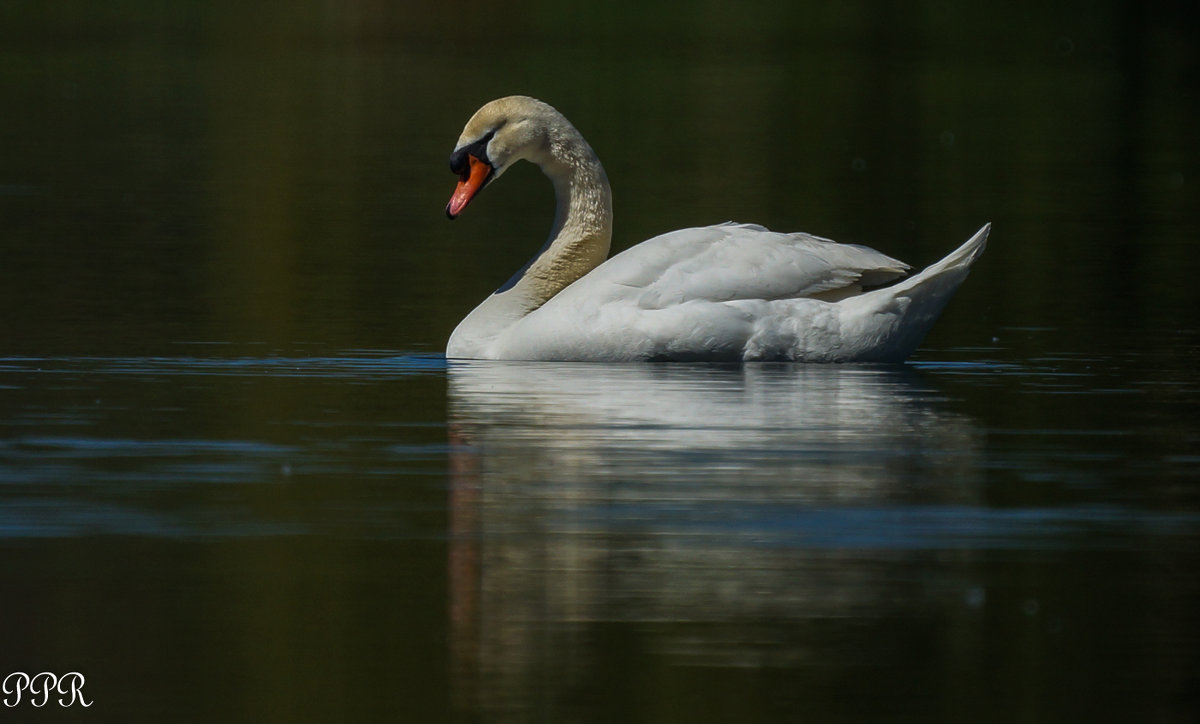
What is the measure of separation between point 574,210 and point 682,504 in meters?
5.48

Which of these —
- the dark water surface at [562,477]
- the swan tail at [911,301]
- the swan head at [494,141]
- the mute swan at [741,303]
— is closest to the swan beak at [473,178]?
the swan head at [494,141]

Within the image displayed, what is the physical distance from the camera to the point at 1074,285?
1664 centimetres

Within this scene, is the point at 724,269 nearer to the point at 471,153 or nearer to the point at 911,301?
the point at 911,301

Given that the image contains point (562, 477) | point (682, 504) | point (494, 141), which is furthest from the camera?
point (494, 141)

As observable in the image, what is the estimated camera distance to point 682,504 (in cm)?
854

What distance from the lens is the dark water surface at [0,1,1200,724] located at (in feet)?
21.2

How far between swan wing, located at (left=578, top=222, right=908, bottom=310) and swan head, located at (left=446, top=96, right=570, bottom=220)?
1.42 metres

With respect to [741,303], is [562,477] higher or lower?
lower

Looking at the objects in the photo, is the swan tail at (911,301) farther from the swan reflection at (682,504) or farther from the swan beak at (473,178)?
the swan beak at (473,178)

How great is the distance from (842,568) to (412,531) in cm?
150

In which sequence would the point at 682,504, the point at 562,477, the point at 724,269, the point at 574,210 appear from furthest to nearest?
the point at 574,210
the point at 724,269
the point at 562,477
the point at 682,504

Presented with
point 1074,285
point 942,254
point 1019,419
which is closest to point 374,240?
point 942,254

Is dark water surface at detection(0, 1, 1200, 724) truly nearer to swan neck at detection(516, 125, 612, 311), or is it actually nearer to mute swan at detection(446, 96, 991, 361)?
mute swan at detection(446, 96, 991, 361)

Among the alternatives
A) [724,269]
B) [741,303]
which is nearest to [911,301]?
[741,303]
